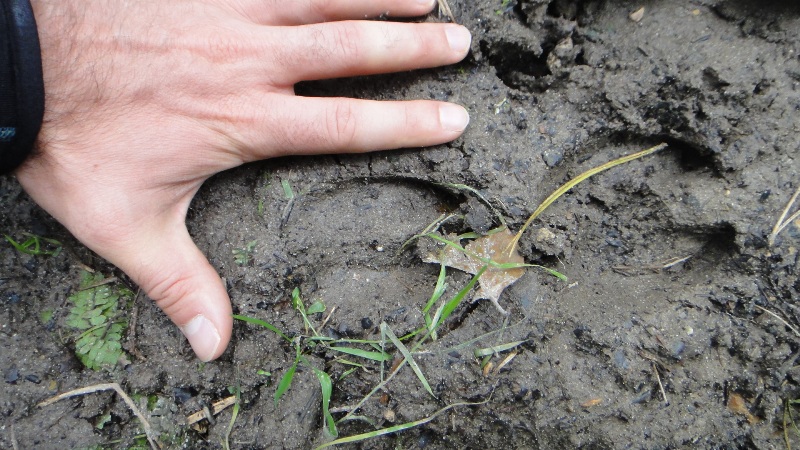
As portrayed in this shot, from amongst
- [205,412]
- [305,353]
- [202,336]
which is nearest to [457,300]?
[305,353]

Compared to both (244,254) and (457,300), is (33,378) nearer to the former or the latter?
(244,254)

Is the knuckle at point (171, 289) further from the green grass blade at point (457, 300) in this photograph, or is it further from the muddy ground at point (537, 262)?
the green grass blade at point (457, 300)

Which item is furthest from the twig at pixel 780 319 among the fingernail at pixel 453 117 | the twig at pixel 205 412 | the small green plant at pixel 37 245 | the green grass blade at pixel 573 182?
the small green plant at pixel 37 245

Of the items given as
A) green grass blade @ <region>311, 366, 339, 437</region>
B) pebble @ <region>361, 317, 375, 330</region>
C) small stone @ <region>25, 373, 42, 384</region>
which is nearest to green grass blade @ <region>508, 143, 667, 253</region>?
pebble @ <region>361, 317, 375, 330</region>

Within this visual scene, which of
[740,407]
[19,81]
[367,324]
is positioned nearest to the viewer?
[19,81]

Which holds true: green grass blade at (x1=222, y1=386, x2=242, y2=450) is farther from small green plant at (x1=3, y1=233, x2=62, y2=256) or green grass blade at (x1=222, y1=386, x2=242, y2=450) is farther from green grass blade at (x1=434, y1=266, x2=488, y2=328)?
small green plant at (x1=3, y1=233, x2=62, y2=256)

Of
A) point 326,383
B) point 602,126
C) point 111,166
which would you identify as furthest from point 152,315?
point 602,126
